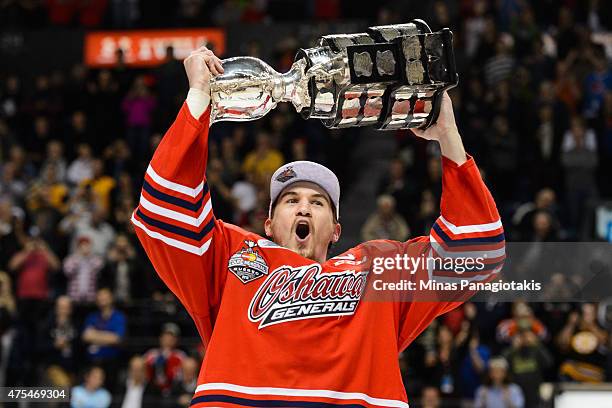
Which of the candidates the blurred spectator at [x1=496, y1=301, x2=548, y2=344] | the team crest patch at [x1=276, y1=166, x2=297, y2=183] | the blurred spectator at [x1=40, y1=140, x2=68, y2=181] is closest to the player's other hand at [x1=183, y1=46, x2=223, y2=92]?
the team crest patch at [x1=276, y1=166, x2=297, y2=183]

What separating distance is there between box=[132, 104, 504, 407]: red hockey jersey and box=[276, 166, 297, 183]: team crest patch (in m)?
0.29

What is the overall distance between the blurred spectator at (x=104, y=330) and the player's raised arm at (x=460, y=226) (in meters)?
7.27

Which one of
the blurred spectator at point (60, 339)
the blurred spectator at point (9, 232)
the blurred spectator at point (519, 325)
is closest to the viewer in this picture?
the blurred spectator at point (519, 325)

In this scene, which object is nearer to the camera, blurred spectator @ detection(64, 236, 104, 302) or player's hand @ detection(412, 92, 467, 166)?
player's hand @ detection(412, 92, 467, 166)

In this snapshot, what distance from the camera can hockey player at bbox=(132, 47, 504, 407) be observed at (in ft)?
11.4

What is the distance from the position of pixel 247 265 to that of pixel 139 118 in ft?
34.7

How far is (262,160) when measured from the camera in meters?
12.6

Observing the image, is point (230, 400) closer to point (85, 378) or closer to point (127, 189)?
point (85, 378)

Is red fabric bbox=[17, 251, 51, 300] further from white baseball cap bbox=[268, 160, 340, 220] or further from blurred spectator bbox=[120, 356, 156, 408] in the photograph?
white baseball cap bbox=[268, 160, 340, 220]

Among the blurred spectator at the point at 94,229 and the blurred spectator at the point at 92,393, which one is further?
the blurred spectator at the point at 94,229

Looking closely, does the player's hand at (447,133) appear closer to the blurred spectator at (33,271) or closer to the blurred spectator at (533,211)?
the blurred spectator at (533,211)

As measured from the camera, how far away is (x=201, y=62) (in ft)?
11.4

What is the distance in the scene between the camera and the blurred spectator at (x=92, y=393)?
6.08 m

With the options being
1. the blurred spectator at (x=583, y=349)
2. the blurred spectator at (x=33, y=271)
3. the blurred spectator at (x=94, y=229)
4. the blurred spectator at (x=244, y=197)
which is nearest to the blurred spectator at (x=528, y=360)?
the blurred spectator at (x=583, y=349)
